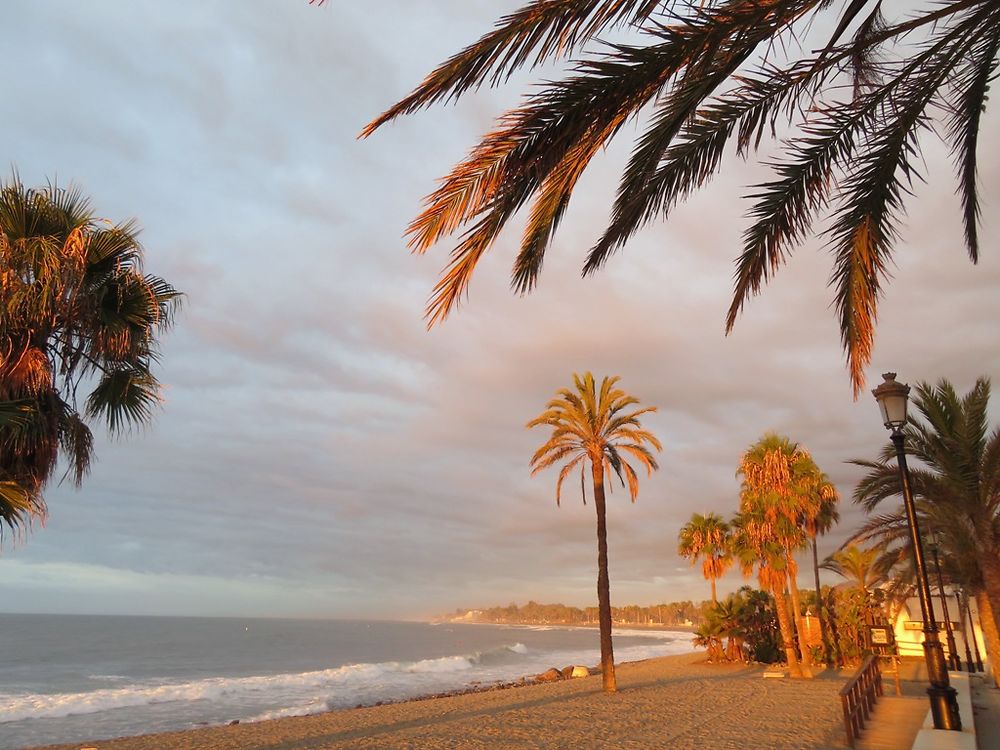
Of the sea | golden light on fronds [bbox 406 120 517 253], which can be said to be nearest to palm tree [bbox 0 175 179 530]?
golden light on fronds [bbox 406 120 517 253]

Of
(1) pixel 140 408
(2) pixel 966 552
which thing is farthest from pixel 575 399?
(1) pixel 140 408

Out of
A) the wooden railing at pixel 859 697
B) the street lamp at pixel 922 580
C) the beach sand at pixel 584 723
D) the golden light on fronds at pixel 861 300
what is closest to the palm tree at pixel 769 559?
the beach sand at pixel 584 723

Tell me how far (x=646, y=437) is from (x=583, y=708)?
27.9 ft

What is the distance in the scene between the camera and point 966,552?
14.3 meters

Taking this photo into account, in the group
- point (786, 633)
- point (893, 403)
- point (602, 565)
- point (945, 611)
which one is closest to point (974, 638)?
point (786, 633)

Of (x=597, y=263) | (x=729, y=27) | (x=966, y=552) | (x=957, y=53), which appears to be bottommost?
(x=966, y=552)

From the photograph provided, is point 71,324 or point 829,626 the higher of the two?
point 71,324

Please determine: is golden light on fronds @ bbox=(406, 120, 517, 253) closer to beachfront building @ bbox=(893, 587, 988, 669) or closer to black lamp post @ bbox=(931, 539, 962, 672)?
black lamp post @ bbox=(931, 539, 962, 672)

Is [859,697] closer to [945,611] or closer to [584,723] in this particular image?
[584,723]

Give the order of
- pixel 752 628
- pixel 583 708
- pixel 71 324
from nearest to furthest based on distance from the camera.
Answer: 1. pixel 71 324
2. pixel 583 708
3. pixel 752 628

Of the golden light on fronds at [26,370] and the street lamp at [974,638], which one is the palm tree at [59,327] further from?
the street lamp at [974,638]

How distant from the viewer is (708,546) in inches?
1555

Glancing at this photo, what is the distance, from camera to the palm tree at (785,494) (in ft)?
80.1

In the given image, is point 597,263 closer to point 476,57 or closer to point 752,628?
point 476,57
